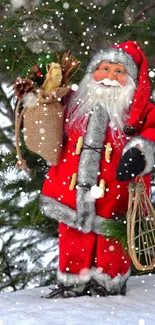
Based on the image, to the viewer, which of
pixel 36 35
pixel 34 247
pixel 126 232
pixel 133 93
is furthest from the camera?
pixel 34 247

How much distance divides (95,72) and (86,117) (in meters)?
0.17

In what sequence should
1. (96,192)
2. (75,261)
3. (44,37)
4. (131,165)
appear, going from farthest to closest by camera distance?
(44,37), (75,261), (96,192), (131,165)

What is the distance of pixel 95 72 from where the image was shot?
247 cm

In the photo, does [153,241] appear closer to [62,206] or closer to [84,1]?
[62,206]

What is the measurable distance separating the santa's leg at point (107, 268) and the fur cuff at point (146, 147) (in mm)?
339

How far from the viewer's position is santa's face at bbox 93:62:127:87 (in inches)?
95.8

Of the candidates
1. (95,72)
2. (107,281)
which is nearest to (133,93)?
(95,72)

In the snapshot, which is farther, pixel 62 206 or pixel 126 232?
pixel 62 206

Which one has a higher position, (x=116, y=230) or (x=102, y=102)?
(x=102, y=102)

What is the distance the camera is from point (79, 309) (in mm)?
2238

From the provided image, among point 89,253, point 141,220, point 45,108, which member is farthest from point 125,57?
point 89,253

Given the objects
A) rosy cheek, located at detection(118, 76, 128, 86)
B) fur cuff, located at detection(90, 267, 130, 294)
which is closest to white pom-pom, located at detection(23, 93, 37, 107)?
rosy cheek, located at detection(118, 76, 128, 86)

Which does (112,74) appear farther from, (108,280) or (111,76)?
(108,280)

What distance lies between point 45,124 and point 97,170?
259 mm
